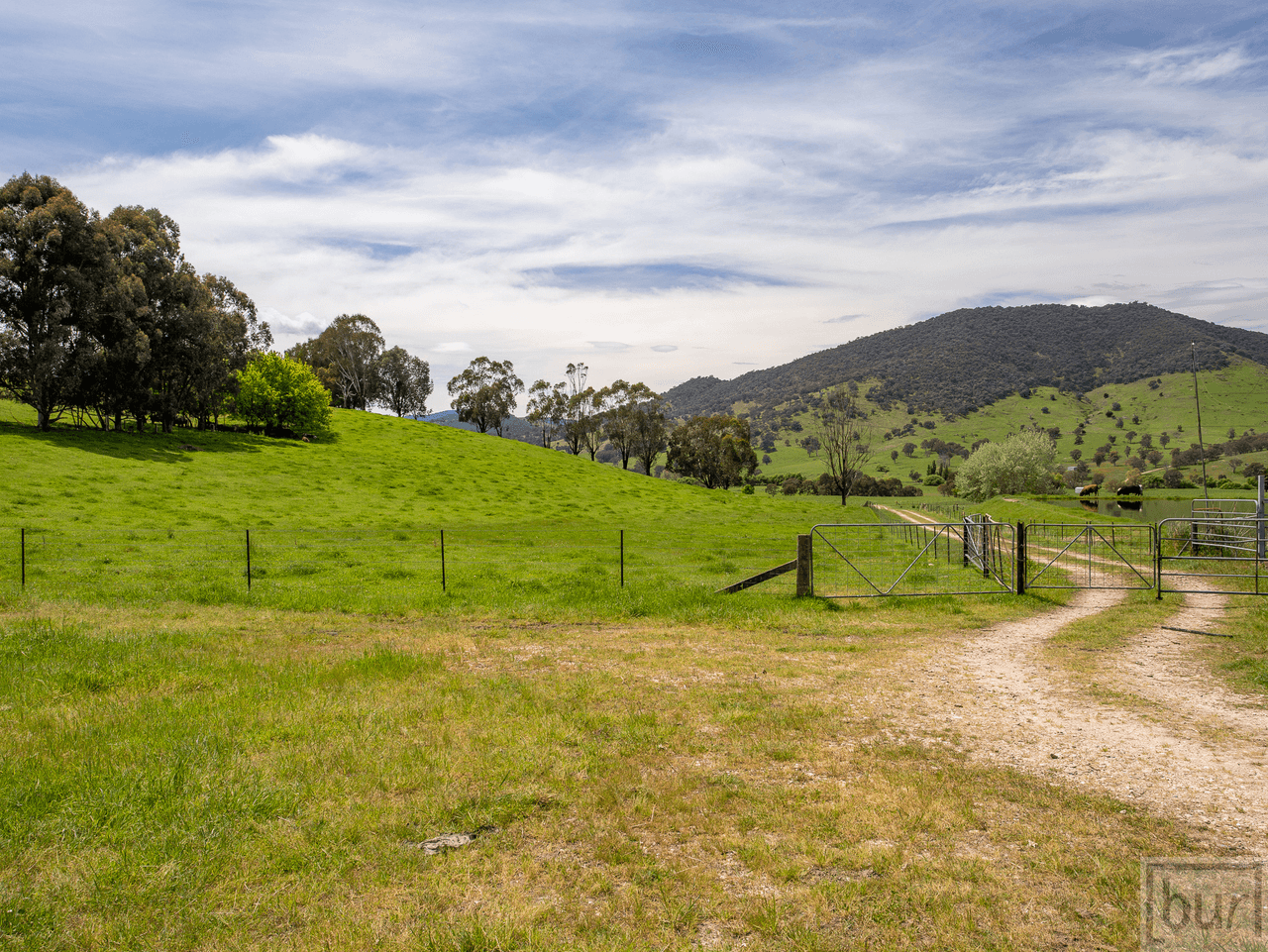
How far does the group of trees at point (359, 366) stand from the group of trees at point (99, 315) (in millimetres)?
38492

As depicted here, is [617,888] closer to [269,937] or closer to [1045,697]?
[269,937]

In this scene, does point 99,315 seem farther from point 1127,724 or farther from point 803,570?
point 1127,724

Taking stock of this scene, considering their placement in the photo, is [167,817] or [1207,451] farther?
[1207,451]

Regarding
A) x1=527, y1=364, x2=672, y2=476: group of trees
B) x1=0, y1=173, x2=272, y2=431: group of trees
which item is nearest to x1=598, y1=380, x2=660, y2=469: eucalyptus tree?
x1=527, y1=364, x2=672, y2=476: group of trees

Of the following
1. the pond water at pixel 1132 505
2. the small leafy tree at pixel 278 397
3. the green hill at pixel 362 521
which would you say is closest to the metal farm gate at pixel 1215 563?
the green hill at pixel 362 521

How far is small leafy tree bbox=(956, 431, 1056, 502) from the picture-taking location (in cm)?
8238

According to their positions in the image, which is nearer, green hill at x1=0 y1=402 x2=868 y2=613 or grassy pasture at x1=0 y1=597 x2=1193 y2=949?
grassy pasture at x1=0 y1=597 x2=1193 y2=949

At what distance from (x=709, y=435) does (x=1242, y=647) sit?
90144 millimetres

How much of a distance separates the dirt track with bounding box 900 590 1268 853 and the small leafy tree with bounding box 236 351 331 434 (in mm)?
68119

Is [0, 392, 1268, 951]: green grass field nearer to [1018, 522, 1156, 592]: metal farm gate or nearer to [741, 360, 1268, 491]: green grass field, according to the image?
[1018, 522, 1156, 592]: metal farm gate

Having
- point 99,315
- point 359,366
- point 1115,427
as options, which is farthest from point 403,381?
point 1115,427

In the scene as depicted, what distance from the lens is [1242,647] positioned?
11.5 m

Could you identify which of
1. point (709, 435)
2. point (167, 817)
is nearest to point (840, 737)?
point (167, 817)

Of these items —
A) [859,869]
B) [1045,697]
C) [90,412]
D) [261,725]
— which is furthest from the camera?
[90,412]
